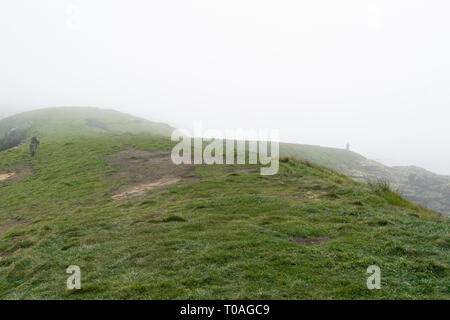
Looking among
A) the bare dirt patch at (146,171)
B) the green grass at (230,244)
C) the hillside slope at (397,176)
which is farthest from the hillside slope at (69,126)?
the green grass at (230,244)

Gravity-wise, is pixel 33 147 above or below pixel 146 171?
above

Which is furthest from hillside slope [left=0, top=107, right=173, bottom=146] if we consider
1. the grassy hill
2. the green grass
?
the green grass

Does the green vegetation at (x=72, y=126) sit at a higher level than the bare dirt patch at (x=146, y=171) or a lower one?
higher

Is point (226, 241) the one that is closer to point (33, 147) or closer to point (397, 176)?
point (33, 147)

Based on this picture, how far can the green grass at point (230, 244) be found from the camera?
7802mm

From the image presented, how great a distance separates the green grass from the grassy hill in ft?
0.15

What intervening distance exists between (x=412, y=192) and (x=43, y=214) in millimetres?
70192

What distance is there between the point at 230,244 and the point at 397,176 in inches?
3304

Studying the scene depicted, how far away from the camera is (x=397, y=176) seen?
264 ft

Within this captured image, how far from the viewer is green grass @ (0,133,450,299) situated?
7.80 meters

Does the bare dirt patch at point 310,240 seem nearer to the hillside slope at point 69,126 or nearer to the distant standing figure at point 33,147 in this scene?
the distant standing figure at point 33,147

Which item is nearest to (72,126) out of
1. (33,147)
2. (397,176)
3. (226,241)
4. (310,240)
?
(33,147)

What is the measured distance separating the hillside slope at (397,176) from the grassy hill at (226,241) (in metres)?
44.4
